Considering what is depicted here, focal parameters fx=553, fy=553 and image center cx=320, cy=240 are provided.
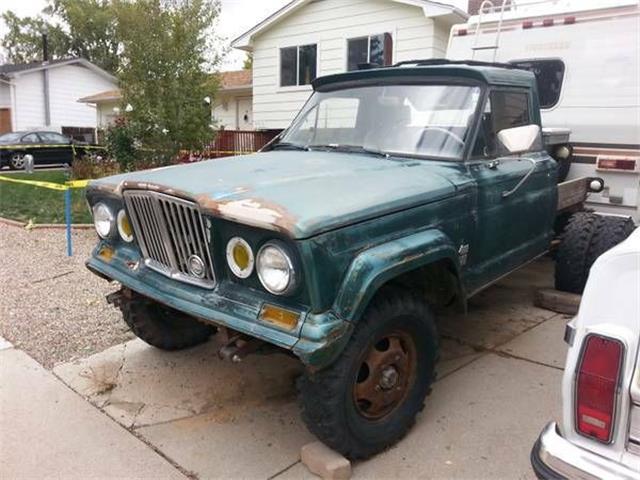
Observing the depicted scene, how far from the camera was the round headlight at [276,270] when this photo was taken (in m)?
2.42

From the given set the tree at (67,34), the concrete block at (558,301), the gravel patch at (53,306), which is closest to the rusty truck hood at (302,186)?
the gravel patch at (53,306)

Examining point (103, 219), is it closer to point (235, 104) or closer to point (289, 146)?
point (289, 146)

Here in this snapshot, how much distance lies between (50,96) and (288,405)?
3047 cm

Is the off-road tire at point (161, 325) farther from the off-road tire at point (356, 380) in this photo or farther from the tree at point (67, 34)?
the tree at point (67, 34)

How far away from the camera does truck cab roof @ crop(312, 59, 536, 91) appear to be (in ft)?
12.4

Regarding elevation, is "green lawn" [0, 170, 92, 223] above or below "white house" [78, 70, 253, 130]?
below

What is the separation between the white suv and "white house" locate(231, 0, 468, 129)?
10728mm

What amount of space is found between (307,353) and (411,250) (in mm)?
798

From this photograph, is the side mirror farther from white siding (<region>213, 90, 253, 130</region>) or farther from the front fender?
white siding (<region>213, 90, 253, 130</region>)

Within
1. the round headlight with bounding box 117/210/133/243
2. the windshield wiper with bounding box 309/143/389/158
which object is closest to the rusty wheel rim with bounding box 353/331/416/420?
the windshield wiper with bounding box 309/143/389/158

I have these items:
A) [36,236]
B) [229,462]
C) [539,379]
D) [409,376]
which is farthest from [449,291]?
[36,236]

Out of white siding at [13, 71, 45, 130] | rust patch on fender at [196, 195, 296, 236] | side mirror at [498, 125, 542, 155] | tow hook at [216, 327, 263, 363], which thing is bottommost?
tow hook at [216, 327, 263, 363]

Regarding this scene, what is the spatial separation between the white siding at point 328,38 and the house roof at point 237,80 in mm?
2554

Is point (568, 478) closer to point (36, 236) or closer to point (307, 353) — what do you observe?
point (307, 353)
